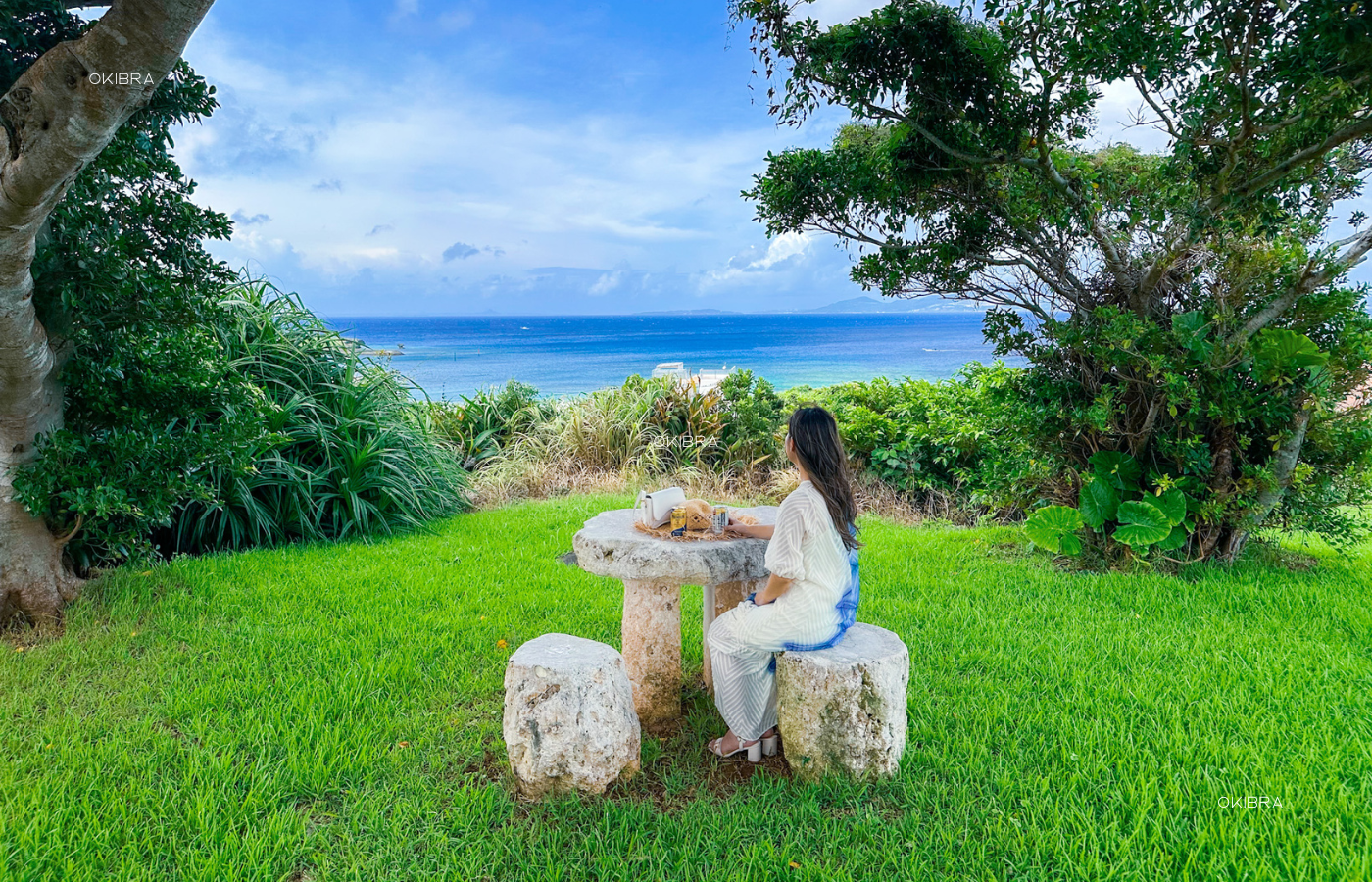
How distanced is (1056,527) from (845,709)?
3337 mm

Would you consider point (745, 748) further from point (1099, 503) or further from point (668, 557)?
point (1099, 503)

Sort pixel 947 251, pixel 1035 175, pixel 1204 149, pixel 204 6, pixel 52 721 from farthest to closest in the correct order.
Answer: pixel 947 251, pixel 1035 175, pixel 1204 149, pixel 52 721, pixel 204 6

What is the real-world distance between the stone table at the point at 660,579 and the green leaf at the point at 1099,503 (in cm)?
281

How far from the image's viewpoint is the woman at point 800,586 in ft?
9.46

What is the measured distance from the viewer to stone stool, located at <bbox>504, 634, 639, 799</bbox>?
2.69m

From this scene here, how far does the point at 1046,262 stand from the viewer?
213 inches

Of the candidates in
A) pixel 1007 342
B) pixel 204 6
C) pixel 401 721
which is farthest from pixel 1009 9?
pixel 401 721

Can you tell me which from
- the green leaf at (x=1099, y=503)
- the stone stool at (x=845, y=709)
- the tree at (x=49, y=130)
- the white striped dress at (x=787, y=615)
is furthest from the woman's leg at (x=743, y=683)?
the green leaf at (x=1099, y=503)

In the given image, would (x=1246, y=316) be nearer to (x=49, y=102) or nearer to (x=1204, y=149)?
(x=1204, y=149)

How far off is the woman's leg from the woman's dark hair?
598mm

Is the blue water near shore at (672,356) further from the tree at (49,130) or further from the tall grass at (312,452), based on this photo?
→ the tree at (49,130)

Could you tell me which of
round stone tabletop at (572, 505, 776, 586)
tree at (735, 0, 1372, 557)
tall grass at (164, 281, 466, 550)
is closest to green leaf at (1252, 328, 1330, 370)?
A: tree at (735, 0, 1372, 557)

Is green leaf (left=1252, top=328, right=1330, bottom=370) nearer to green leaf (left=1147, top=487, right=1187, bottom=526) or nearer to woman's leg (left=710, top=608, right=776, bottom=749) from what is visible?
green leaf (left=1147, top=487, right=1187, bottom=526)

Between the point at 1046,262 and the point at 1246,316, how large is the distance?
1287 mm
